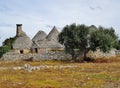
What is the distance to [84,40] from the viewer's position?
92000 millimetres

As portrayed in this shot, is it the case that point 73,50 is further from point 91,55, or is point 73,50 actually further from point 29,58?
point 29,58

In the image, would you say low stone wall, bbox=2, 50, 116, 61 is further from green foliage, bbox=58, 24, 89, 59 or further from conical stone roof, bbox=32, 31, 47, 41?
conical stone roof, bbox=32, 31, 47, 41

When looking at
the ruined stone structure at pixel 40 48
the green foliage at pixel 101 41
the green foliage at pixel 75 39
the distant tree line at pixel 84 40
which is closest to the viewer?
the green foliage at pixel 101 41

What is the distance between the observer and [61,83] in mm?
42281

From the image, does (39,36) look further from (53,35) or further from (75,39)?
(75,39)

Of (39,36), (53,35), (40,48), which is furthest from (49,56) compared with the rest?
(39,36)

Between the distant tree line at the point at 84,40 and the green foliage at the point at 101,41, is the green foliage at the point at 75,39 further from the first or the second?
the green foliage at the point at 101,41

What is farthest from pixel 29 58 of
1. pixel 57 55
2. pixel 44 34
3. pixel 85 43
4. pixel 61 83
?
pixel 61 83

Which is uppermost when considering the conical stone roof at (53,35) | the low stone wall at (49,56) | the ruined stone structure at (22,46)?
the conical stone roof at (53,35)

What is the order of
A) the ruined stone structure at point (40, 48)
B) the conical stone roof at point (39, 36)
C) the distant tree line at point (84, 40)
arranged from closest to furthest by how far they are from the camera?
the distant tree line at point (84, 40) < the ruined stone structure at point (40, 48) < the conical stone roof at point (39, 36)

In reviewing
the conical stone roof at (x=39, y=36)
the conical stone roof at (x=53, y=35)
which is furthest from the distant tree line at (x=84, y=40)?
the conical stone roof at (x=39, y=36)

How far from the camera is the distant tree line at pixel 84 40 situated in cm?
9012

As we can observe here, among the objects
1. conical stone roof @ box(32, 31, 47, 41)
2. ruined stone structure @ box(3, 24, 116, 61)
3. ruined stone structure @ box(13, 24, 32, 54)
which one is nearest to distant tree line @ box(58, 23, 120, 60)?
ruined stone structure @ box(3, 24, 116, 61)

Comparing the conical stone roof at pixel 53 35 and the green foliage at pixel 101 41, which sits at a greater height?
the conical stone roof at pixel 53 35
